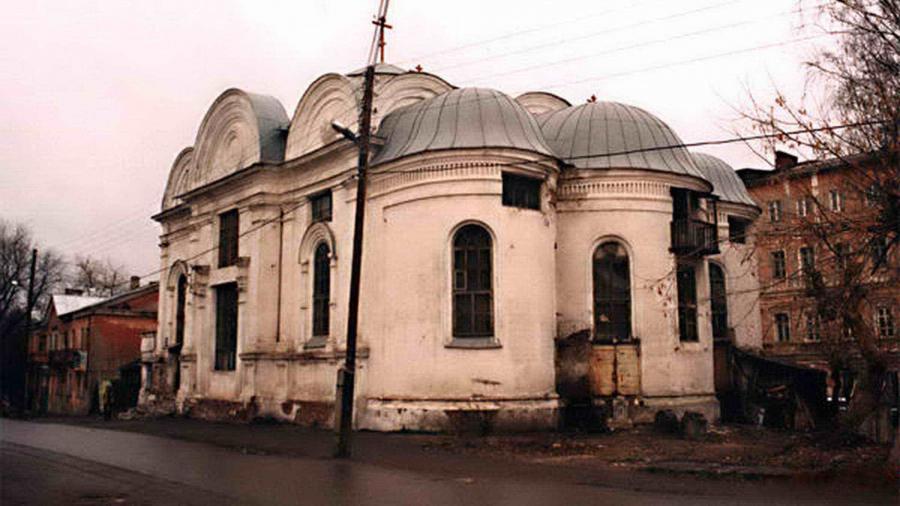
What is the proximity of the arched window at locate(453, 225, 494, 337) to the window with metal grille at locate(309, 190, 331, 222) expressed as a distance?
17.7 feet

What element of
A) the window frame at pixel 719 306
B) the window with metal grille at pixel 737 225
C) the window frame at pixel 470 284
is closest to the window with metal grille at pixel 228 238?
the window frame at pixel 470 284

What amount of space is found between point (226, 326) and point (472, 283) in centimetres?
1196

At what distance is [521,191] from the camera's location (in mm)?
22688

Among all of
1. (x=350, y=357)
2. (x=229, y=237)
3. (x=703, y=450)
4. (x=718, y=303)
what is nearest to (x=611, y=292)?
(x=703, y=450)

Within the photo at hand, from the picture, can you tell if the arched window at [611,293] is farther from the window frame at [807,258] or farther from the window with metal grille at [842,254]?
the window with metal grille at [842,254]

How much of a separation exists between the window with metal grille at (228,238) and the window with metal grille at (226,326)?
937 millimetres

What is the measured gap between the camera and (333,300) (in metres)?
24.6

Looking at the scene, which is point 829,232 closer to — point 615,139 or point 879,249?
point 879,249

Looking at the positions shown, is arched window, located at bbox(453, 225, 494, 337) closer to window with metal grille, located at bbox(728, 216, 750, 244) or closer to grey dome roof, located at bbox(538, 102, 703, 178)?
grey dome roof, located at bbox(538, 102, 703, 178)

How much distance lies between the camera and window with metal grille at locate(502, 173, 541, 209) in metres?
22.4

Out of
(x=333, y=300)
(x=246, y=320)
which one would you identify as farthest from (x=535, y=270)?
(x=246, y=320)

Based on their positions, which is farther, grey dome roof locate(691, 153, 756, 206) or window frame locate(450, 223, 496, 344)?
grey dome roof locate(691, 153, 756, 206)

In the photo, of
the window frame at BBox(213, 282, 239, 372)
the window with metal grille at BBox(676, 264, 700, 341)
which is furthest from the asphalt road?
the window with metal grille at BBox(676, 264, 700, 341)

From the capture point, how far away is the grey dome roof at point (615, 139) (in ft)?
79.7
